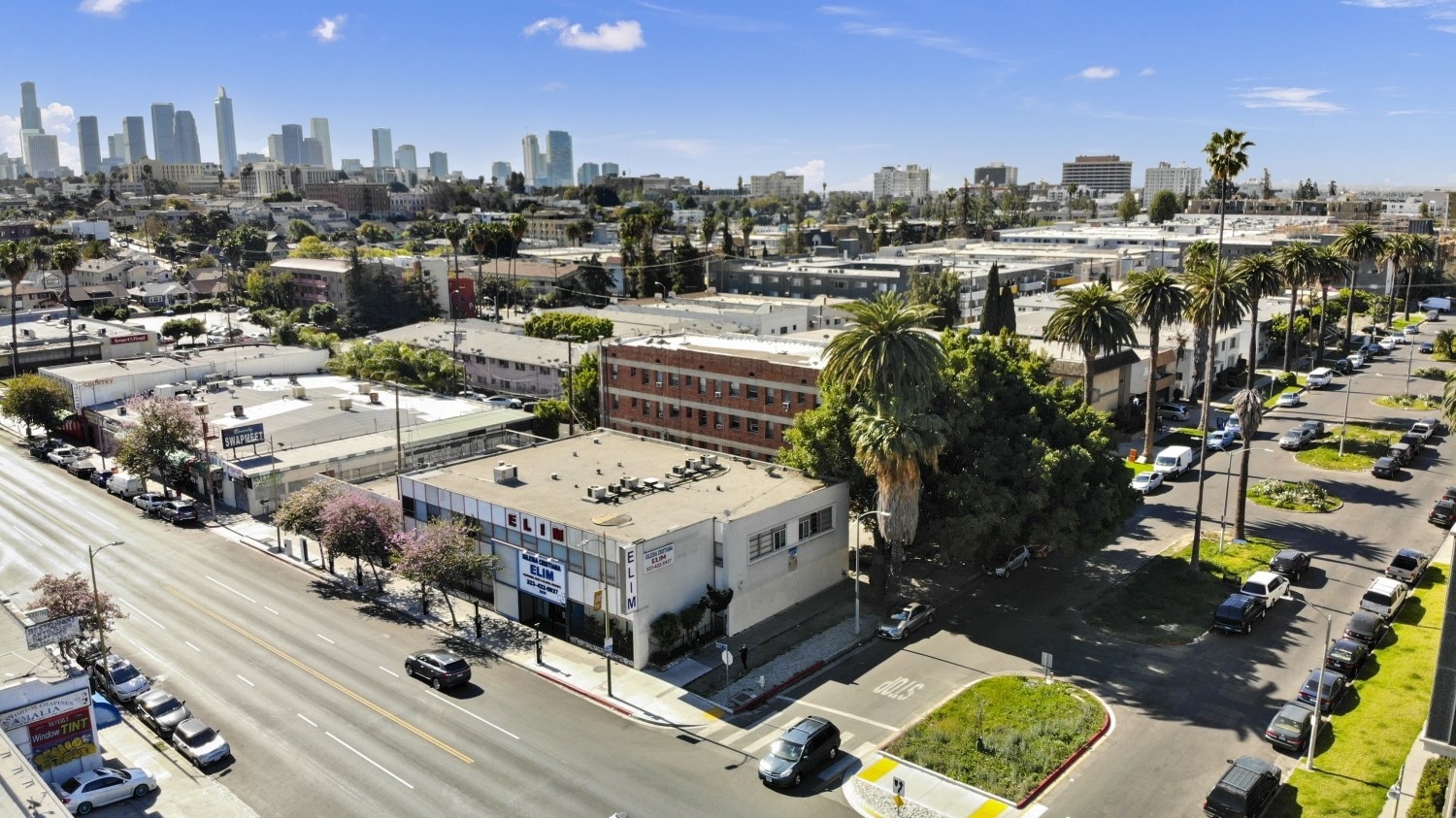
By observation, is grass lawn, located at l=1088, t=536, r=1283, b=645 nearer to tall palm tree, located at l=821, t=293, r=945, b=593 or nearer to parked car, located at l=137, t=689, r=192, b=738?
tall palm tree, located at l=821, t=293, r=945, b=593

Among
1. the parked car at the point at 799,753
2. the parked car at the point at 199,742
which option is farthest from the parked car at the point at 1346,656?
the parked car at the point at 199,742

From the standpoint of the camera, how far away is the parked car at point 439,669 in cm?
4169

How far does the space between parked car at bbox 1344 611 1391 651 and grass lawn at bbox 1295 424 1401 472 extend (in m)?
32.1

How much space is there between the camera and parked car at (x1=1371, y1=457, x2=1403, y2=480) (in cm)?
6919

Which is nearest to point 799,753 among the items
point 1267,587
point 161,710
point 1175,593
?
point 161,710

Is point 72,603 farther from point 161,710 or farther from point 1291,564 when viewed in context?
point 1291,564

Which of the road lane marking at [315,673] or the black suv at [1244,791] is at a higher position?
the black suv at [1244,791]

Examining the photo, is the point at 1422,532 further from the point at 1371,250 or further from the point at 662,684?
the point at 1371,250

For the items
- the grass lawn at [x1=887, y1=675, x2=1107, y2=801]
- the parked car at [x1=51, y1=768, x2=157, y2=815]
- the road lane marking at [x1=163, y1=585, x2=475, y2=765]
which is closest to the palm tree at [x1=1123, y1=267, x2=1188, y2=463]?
the grass lawn at [x1=887, y1=675, x2=1107, y2=801]

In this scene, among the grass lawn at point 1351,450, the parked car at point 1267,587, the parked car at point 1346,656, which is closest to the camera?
the parked car at point 1346,656

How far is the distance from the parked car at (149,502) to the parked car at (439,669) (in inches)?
1381

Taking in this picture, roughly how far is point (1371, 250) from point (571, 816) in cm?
11237

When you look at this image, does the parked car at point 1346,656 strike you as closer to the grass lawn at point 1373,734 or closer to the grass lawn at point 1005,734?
the grass lawn at point 1373,734

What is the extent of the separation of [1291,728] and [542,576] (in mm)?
31769
